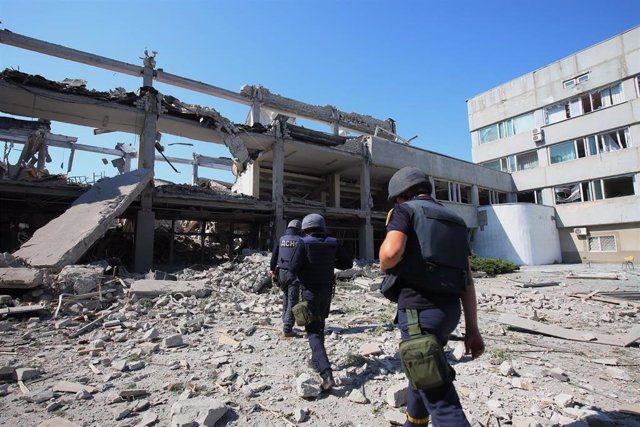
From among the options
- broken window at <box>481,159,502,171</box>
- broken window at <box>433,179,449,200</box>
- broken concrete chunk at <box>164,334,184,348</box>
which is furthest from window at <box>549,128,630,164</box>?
broken concrete chunk at <box>164,334,184,348</box>

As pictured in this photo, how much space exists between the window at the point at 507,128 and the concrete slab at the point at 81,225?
73.8ft

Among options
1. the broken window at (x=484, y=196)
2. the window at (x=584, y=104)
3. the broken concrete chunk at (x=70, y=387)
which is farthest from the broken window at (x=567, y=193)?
the broken concrete chunk at (x=70, y=387)

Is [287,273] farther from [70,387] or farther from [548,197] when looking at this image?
[548,197]

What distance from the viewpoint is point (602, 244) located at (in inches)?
719

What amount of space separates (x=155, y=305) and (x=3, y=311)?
2093mm

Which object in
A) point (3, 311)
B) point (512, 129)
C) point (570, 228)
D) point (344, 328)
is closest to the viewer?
point (3, 311)

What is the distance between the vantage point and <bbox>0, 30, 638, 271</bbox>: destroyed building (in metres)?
10.7

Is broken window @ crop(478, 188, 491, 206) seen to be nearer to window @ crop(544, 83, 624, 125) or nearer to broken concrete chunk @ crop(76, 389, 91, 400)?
Result: window @ crop(544, 83, 624, 125)

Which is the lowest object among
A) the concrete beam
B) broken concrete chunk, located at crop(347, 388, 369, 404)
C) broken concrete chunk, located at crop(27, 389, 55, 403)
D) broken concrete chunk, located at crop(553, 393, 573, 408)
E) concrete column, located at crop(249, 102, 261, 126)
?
broken concrete chunk, located at crop(347, 388, 369, 404)

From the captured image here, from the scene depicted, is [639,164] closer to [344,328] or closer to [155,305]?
[344,328]

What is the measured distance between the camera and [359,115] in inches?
883

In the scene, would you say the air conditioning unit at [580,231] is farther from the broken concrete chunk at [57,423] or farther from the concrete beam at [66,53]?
the concrete beam at [66,53]

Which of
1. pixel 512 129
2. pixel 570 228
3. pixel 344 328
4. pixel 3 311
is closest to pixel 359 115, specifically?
pixel 512 129

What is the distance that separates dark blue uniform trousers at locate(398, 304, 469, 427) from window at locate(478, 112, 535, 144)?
24156 mm
